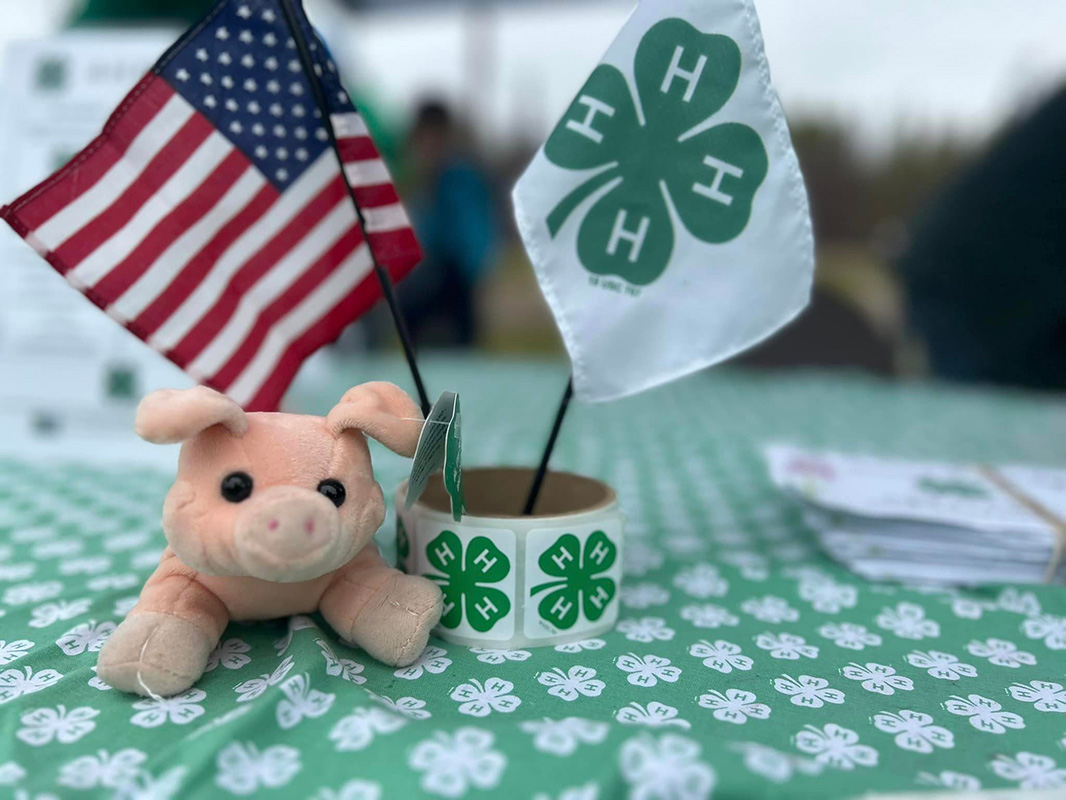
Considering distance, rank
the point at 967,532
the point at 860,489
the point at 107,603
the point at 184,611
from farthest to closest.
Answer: the point at 860,489 < the point at 967,532 < the point at 107,603 < the point at 184,611

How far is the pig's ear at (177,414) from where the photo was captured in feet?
1.49

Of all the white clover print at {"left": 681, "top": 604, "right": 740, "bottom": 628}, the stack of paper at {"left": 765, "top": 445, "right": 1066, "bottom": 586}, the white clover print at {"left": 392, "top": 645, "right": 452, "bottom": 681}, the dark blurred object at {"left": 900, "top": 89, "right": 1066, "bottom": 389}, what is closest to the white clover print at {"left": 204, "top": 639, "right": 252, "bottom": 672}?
the white clover print at {"left": 392, "top": 645, "right": 452, "bottom": 681}

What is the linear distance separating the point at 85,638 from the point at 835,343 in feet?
8.00

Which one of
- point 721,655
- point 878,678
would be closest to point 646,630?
point 721,655

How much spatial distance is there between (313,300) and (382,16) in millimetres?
2763

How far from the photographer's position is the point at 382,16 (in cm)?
305

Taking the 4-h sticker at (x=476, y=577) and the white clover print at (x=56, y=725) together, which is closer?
the white clover print at (x=56, y=725)

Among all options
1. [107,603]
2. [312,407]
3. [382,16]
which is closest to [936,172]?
[382,16]

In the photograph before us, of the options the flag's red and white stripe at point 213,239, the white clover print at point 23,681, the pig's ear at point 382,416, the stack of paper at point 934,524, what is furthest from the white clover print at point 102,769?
the stack of paper at point 934,524

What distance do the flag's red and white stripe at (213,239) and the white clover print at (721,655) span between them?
370mm

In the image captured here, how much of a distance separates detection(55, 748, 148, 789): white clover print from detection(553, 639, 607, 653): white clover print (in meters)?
0.27

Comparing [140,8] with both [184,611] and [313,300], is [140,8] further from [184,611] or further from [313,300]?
[184,611]

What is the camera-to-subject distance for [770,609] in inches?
26.6

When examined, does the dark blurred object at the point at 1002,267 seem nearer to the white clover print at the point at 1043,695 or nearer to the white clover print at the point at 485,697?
the white clover print at the point at 1043,695
